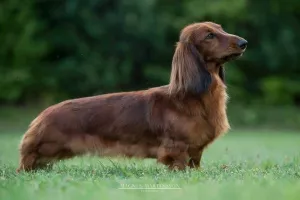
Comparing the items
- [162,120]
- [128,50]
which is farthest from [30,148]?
[128,50]

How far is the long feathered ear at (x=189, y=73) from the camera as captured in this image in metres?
7.12

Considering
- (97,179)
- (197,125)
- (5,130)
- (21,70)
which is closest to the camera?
(97,179)

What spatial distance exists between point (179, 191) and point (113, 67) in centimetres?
2108

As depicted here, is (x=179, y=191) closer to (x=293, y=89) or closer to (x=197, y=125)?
(x=197, y=125)

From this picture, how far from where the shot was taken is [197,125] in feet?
23.2

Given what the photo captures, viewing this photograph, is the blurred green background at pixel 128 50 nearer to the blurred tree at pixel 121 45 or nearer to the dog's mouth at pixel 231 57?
the blurred tree at pixel 121 45

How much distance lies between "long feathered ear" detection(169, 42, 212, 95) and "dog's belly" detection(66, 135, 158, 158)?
2.15ft

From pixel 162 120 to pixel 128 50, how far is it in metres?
19.5

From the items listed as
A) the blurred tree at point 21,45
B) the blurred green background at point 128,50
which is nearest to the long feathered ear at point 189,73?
the blurred green background at point 128,50

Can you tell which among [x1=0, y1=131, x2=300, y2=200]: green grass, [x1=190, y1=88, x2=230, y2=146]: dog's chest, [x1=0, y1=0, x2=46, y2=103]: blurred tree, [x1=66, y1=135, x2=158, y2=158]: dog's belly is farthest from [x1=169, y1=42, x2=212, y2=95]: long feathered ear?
[x1=0, y1=0, x2=46, y2=103]: blurred tree

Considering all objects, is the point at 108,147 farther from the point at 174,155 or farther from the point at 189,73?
the point at 189,73

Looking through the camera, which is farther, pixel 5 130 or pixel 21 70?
pixel 21 70

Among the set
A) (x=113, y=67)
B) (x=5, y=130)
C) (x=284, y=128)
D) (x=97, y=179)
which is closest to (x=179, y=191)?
(x=97, y=179)

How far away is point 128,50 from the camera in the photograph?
26.5 metres
